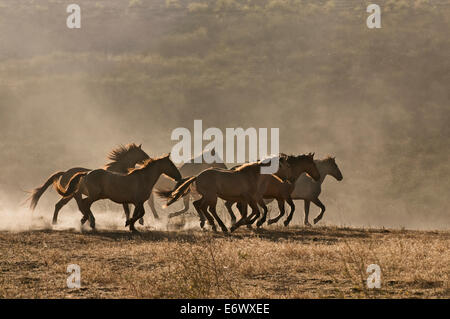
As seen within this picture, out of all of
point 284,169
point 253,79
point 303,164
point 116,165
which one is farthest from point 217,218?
point 253,79

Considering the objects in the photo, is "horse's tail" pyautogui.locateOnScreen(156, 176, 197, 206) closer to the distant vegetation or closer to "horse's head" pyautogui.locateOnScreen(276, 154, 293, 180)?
"horse's head" pyautogui.locateOnScreen(276, 154, 293, 180)

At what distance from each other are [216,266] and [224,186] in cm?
510

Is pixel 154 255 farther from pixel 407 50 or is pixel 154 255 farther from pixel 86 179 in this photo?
pixel 407 50

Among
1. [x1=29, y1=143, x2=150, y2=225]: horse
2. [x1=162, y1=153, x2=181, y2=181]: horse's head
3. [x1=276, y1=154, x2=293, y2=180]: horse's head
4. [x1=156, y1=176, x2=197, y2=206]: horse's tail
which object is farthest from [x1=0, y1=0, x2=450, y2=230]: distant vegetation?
[x1=162, y1=153, x2=181, y2=181]: horse's head

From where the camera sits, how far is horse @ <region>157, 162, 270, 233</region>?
46.1 feet

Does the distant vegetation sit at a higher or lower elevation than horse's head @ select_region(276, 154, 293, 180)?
higher

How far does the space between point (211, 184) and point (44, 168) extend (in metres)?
34.8

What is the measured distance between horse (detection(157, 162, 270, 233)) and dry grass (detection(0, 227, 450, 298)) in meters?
1.00

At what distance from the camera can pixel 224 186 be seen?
1407cm

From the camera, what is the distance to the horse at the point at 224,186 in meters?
14.1

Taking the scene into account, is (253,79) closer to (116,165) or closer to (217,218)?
(116,165)

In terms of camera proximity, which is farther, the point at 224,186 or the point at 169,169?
the point at 169,169
